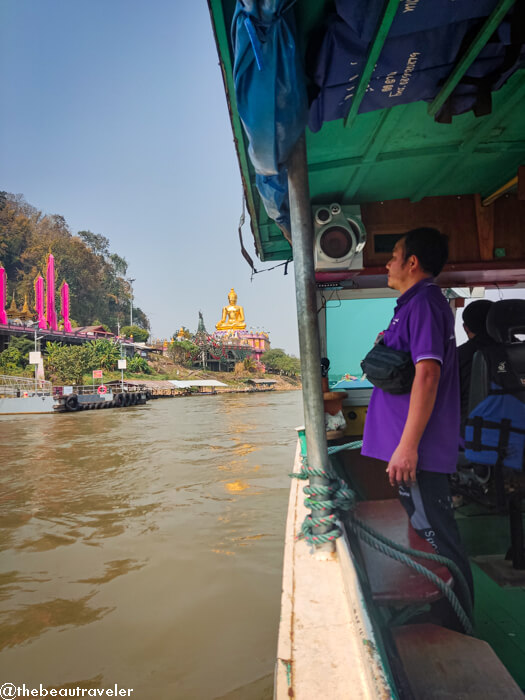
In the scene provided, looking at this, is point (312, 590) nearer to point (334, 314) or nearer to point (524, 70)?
point (524, 70)

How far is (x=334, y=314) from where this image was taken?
11.6 ft

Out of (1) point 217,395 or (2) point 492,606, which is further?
(1) point 217,395

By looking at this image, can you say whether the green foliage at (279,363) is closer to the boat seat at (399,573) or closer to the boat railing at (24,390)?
the boat railing at (24,390)

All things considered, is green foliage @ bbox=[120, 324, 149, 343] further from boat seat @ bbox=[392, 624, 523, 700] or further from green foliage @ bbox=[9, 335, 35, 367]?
boat seat @ bbox=[392, 624, 523, 700]

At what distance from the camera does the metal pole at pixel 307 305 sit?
54.6 inches

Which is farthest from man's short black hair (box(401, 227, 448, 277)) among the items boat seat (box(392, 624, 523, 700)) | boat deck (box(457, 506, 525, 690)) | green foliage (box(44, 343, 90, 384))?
green foliage (box(44, 343, 90, 384))

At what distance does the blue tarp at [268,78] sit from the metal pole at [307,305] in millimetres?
88

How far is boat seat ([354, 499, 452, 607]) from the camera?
4.45 feet

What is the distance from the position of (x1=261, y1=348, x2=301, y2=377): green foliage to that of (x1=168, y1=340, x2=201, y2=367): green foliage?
9.43 m

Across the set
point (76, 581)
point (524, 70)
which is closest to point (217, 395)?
point (76, 581)

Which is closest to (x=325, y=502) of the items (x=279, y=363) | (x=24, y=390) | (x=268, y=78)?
(x=268, y=78)

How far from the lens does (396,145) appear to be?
214cm

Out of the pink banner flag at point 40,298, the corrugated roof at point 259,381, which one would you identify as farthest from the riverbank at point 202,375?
the pink banner flag at point 40,298

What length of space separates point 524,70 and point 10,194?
62.7m
